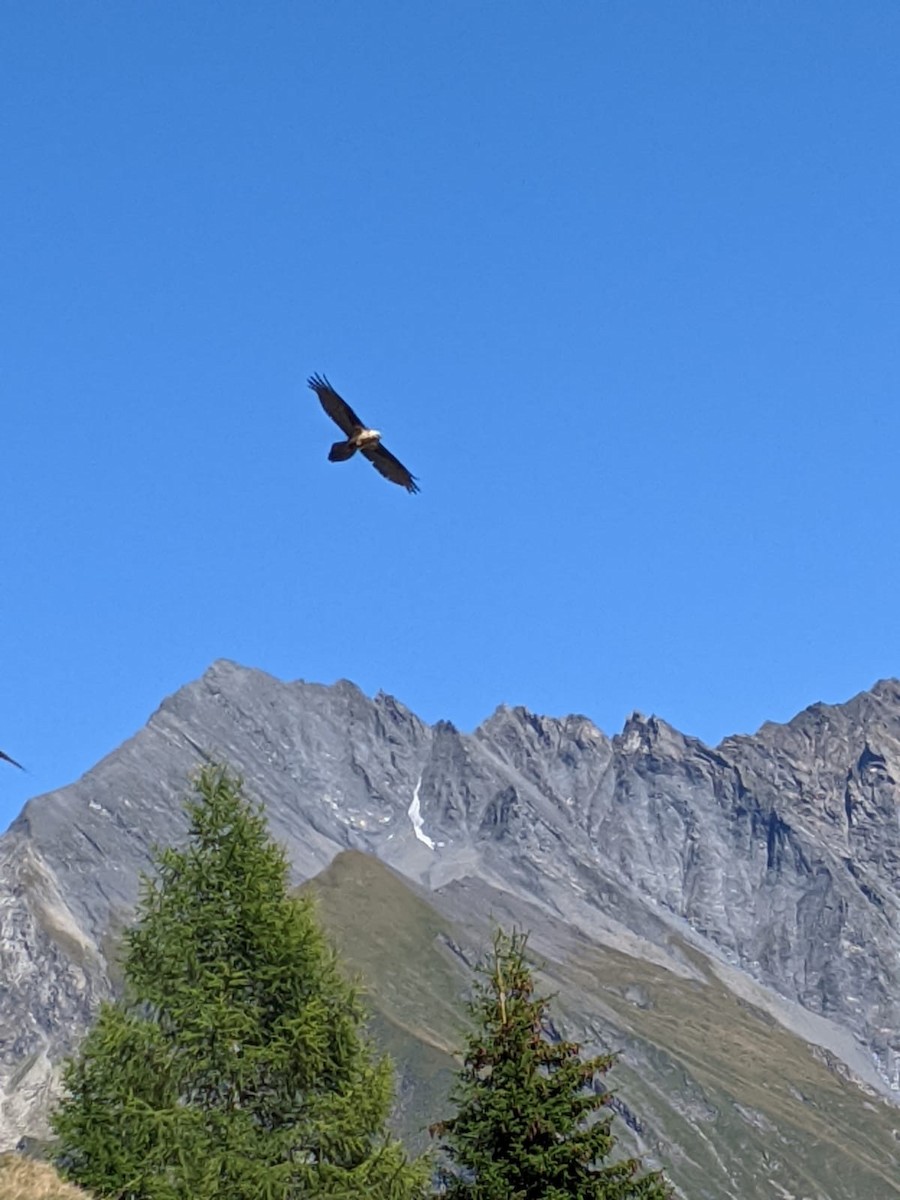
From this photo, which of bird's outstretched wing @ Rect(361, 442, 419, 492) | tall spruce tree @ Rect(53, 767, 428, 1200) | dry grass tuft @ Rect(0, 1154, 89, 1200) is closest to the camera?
dry grass tuft @ Rect(0, 1154, 89, 1200)

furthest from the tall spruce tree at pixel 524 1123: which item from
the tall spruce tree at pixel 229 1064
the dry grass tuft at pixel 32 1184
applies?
the dry grass tuft at pixel 32 1184

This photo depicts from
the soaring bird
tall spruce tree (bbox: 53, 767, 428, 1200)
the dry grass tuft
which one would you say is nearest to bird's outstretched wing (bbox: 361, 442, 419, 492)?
the soaring bird

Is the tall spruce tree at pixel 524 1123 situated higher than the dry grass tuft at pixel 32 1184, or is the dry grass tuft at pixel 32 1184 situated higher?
the tall spruce tree at pixel 524 1123

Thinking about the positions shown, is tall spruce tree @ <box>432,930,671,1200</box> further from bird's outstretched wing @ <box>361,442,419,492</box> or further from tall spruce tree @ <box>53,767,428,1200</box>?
bird's outstretched wing @ <box>361,442,419,492</box>

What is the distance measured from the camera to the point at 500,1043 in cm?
3105

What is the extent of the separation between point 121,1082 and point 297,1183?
269 cm

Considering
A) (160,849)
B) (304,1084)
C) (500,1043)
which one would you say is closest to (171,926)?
(160,849)

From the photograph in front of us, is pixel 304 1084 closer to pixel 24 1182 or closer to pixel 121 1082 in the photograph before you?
pixel 121 1082

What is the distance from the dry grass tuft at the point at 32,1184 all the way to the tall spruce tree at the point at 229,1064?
0.85m

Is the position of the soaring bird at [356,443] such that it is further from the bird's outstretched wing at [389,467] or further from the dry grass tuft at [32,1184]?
the dry grass tuft at [32,1184]

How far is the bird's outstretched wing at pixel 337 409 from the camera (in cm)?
2886

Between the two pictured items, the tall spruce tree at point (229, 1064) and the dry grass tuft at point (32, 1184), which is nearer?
the dry grass tuft at point (32, 1184)

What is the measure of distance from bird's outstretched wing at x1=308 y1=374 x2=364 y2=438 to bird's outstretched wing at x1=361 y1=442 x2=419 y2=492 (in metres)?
0.42

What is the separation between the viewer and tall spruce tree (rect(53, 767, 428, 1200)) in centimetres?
2453
